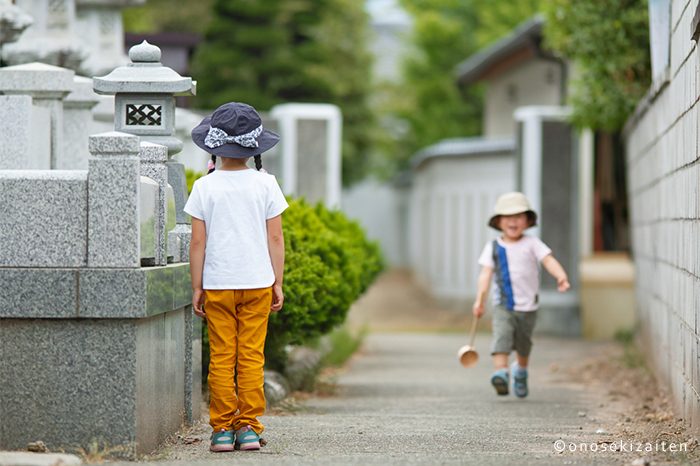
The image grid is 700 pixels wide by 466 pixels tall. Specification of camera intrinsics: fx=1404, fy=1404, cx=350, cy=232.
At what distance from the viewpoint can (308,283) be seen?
35.4ft

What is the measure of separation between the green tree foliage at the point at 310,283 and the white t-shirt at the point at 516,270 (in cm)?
118

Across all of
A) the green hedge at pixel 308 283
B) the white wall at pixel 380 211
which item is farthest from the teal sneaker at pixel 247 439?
the white wall at pixel 380 211

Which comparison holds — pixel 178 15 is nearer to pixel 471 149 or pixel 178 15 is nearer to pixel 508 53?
pixel 508 53

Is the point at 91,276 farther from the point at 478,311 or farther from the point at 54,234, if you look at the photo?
the point at 478,311

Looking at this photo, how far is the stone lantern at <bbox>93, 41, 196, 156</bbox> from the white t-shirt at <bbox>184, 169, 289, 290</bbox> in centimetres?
137

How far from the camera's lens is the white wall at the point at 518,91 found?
84.4ft

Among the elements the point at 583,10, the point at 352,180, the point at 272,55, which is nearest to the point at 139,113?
the point at 583,10

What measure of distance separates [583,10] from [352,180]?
2043 cm

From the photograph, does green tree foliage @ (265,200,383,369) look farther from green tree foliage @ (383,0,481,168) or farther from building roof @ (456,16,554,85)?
green tree foliage @ (383,0,481,168)

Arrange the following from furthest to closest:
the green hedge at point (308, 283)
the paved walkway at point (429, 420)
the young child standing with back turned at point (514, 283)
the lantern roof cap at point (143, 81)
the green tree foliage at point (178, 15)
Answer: the green tree foliage at point (178, 15)
the young child standing with back turned at point (514, 283)
the green hedge at point (308, 283)
the lantern roof cap at point (143, 81)
the paved walkway at point (429, 420)

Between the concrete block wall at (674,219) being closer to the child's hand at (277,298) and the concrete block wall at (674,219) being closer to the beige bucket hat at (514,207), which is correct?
the beige bucket hat at (514,207)

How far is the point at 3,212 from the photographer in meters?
6.77

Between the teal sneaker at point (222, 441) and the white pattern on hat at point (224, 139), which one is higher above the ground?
the white pattern on hat at point (224, 139)

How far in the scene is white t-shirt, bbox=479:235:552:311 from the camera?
11312 millimetres
